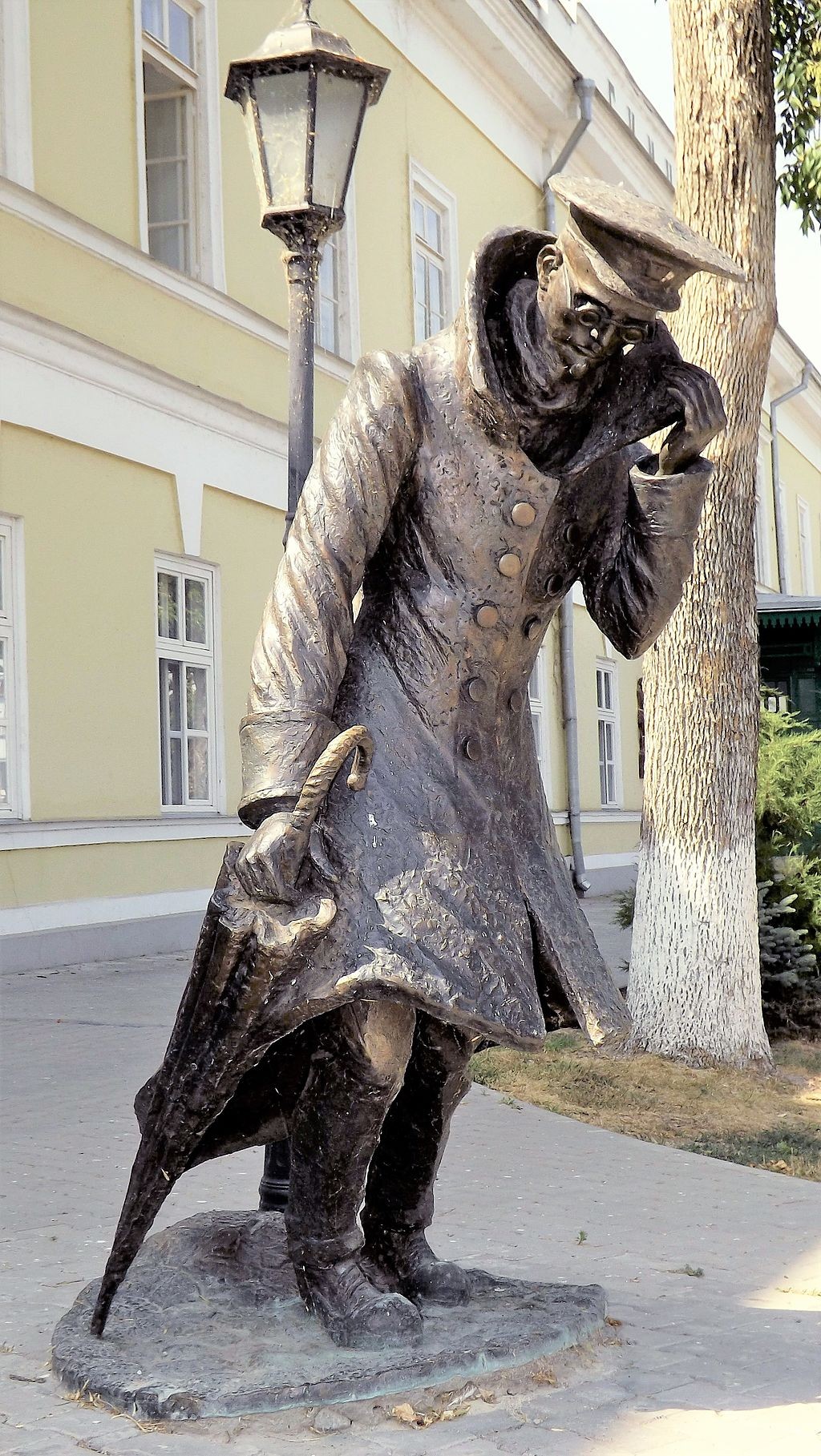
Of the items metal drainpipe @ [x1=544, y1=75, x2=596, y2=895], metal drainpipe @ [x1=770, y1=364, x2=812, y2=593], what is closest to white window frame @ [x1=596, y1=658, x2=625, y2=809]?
metal drainpipe @ [x1=544, y1=75, x2=596, y2=895]

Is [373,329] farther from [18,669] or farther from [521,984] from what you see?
[521,984]

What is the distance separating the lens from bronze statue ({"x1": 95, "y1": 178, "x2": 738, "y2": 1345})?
2.81m

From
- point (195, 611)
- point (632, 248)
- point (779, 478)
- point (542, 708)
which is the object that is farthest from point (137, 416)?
point (779, 478)

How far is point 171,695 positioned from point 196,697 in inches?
16.4

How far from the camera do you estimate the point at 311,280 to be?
4.72 m

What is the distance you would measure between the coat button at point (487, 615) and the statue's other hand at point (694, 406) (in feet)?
1.51

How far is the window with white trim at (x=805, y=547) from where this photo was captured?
34969 millimetres

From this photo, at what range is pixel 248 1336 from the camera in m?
3.10

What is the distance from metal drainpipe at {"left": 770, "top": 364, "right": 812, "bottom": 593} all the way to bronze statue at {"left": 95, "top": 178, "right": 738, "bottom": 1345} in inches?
1126

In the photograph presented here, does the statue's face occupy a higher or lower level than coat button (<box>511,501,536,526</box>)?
higher

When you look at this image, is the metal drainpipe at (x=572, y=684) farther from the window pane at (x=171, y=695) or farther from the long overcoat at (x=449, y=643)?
the long overcoat at (x=449, y=643)


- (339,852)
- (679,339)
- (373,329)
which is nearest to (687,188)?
A: (679,339)

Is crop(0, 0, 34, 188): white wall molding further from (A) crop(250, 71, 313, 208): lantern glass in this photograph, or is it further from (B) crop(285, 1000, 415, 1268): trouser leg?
(B) crop(285, 1000, 415, 1268): trouser leg

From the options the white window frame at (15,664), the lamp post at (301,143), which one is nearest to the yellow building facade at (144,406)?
the white window frame at (15,664)
